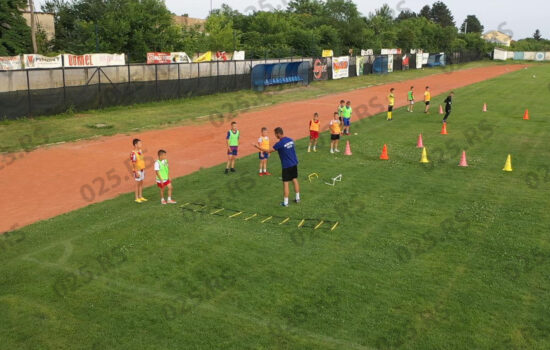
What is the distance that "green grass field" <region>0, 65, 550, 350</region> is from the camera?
317 inches

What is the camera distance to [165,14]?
5444cm

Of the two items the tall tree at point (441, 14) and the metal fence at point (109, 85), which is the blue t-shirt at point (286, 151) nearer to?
the metal fence at point (109, 85)

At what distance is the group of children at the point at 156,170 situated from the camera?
46.3 ft

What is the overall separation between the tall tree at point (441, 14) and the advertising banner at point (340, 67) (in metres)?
141

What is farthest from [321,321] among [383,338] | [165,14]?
[165,14]

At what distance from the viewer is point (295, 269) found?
10.2 metres

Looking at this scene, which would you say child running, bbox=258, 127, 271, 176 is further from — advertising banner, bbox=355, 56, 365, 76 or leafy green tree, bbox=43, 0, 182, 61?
advertising banner, bbox=355, 56, 365, 76

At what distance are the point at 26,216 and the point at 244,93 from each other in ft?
103

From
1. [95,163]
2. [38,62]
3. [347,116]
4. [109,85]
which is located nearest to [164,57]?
[109,85]

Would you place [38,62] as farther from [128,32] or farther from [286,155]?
[286,155]

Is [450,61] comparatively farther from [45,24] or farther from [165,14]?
[45,24]

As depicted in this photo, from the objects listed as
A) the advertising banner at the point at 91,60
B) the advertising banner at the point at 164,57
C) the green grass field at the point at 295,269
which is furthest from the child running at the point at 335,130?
the advertising banner at the point at 164,57

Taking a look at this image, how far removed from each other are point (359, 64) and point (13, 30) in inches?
1547

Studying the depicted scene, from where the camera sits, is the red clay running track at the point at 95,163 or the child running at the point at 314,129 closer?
the red clay running track at the point at 95,163
